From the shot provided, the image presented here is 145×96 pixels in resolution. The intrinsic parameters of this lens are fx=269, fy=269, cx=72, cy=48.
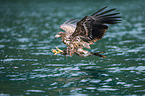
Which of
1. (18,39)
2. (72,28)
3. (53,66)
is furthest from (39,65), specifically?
(18,39)

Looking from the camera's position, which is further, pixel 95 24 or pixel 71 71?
pixel 71 71

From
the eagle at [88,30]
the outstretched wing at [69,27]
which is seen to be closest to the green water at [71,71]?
the eagle at [88,30]

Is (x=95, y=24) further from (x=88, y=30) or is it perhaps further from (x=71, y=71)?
(x=71, y=71)

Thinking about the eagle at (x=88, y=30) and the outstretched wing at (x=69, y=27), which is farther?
the outstretched wing at (x=69, y=27)

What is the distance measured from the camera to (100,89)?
1098cm

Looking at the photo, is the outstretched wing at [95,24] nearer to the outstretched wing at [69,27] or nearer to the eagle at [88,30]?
the eagle at [88,30]

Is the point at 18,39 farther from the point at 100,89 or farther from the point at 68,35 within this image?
the point at 100,89

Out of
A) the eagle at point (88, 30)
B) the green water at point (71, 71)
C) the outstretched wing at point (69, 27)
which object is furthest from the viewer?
the outstretched wing at point (69, 27)

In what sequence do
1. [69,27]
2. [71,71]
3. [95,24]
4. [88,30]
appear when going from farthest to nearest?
[69,27] < [71,71] < [88,30] < [95,24]

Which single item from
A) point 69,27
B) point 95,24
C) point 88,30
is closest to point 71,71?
point 69,27

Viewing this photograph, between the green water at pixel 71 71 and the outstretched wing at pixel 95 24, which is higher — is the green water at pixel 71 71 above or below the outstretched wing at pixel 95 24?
below

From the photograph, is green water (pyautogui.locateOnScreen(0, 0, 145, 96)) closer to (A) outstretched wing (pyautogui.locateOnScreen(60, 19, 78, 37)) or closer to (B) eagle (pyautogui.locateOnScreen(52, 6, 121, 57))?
(B) eagle (pyautogui.locateOnScreen(52, 6, 121, 57))

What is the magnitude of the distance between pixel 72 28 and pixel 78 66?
2174 millimetres

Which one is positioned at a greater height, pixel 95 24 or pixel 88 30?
pixel 95 24
